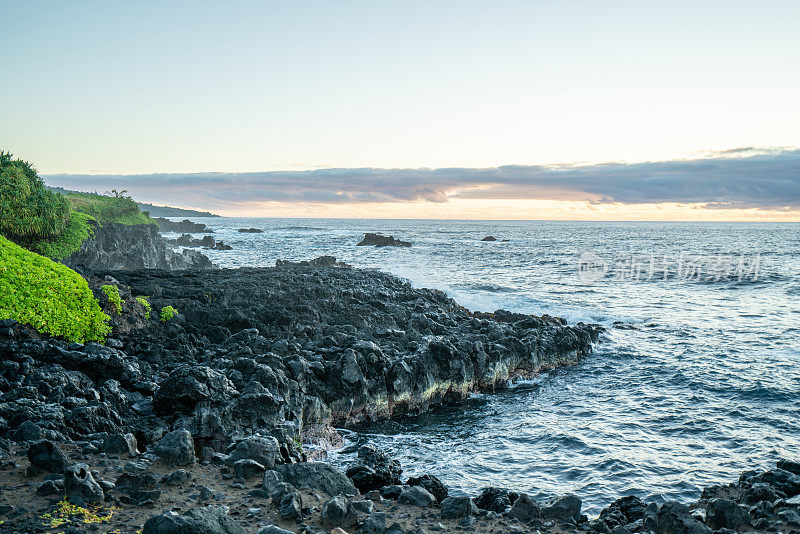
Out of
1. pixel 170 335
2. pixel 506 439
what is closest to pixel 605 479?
pixel 506 439

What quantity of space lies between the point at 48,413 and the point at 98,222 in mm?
34632

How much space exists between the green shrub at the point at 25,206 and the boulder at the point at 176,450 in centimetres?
1945

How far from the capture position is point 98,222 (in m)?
39.4

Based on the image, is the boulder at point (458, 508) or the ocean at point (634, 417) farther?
the ocean at point (634, 417)

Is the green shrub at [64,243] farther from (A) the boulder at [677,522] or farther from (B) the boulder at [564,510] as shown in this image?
(A) the boulder at [677,522]

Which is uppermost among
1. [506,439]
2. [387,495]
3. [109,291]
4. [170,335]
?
[109,291]

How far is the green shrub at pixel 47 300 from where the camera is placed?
13438 millimetres

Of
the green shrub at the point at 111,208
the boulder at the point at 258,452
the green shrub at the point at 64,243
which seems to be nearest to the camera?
the boulder at the point at 258,452

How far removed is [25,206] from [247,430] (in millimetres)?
19623

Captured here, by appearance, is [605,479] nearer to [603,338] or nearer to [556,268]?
[603,338]

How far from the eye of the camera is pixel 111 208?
4928cm

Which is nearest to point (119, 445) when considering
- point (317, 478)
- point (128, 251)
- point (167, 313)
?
point (317, 478)

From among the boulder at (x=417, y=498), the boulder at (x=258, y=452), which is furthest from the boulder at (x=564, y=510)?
the boulder at (x=258, y=452)

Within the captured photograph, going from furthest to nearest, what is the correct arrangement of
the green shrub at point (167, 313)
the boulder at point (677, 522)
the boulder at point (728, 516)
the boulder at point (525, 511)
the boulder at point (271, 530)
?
the green shrub at point (167, 313) → the boulder at point (525, 511) → the boulder at point (728, 516) → the boulder at point (677, 522) → the boulder at point (271, 530)
